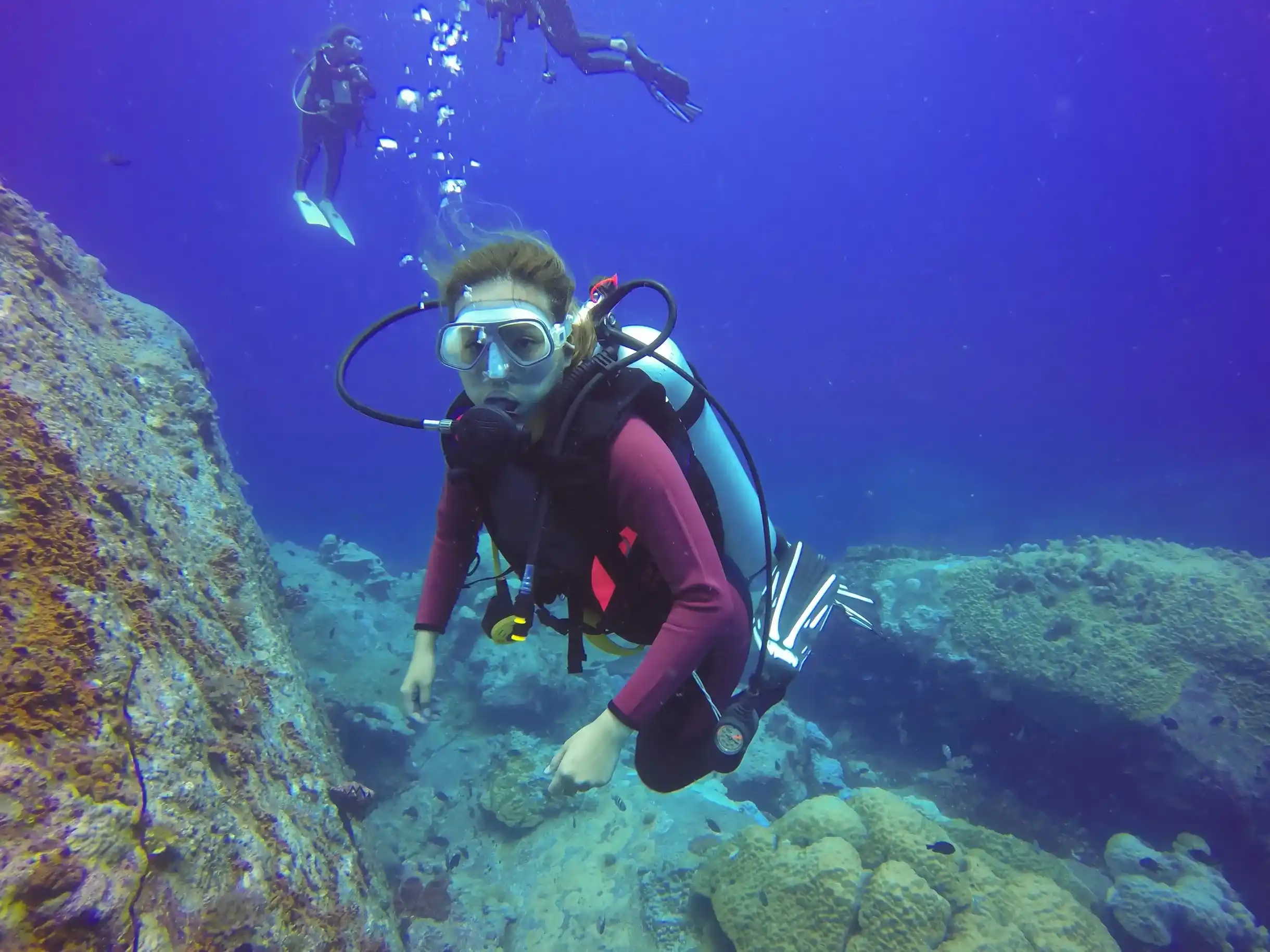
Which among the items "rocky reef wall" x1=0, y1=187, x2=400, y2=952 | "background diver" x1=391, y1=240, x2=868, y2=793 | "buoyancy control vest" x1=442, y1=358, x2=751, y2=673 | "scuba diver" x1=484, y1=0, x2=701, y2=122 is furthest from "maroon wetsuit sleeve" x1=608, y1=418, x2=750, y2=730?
"scuba diver" x1=484, y1=0, x2=701, y2=122

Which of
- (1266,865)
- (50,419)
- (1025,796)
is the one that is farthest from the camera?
(1025,796)

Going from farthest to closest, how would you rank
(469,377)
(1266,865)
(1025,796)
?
1. (1025,796)
2. (1266,865)
3. (469,377)

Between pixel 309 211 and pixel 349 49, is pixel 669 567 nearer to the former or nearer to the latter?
pixel 309 211

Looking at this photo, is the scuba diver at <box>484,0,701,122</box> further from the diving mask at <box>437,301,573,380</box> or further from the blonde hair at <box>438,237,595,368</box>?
the diving mask at <box>437,301,573,380</box>

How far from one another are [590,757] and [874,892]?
444cm

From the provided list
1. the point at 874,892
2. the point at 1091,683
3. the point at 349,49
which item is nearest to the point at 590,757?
the point at 874,892

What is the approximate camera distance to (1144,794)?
8445 millimetres

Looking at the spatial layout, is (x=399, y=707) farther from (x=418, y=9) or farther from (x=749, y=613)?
(x=418, y=9)

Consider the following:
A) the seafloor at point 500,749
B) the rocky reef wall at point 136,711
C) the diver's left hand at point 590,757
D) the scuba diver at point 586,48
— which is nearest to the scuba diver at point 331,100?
the scuba diver at point 586,48

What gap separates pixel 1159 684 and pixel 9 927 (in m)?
11.7

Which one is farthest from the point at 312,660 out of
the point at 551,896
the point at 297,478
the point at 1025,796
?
the point at 297,478

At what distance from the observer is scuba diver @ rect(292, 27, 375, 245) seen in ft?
43.7

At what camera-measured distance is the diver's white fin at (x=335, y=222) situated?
1403 cm

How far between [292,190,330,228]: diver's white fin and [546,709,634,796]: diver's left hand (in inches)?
578
